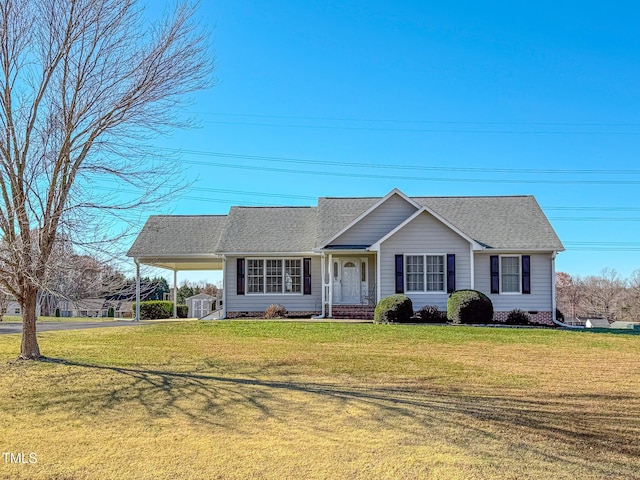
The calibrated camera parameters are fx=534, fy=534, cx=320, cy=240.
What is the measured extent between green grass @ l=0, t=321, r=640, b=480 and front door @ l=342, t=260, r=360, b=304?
9121 mm

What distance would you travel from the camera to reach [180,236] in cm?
2433

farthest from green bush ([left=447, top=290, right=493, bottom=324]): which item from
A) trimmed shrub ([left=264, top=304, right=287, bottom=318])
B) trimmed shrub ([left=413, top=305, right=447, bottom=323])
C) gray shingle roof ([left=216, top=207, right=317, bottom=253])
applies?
trimmed shrub ([left=264, top=304, right=287, bottom=318])

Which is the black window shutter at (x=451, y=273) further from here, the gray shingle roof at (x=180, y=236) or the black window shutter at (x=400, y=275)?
the gray shingle roof at (x=180, y=236)

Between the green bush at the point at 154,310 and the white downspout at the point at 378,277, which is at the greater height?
the white downspout at the point at 378,277

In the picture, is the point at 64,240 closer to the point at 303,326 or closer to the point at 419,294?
the point at 303,326

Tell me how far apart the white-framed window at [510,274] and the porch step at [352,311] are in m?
5.33

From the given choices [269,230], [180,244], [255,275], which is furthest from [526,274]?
[180,244]

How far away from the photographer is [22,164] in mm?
10133

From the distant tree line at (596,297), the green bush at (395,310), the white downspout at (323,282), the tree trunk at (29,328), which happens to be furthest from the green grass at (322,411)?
the distant tree line at (596,297)

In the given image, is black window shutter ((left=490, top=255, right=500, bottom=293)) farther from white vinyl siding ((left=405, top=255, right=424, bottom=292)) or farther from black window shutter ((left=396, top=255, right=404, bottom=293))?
black window shutter ((left=396, top=255, right=404, bottom=293))

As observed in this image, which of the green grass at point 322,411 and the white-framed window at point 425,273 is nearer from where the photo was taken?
the green grass at point 322,411

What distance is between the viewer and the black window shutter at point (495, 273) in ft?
68.8

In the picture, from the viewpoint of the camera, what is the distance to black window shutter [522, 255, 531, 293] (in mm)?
21016

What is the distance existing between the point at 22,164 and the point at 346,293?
14503 mm
